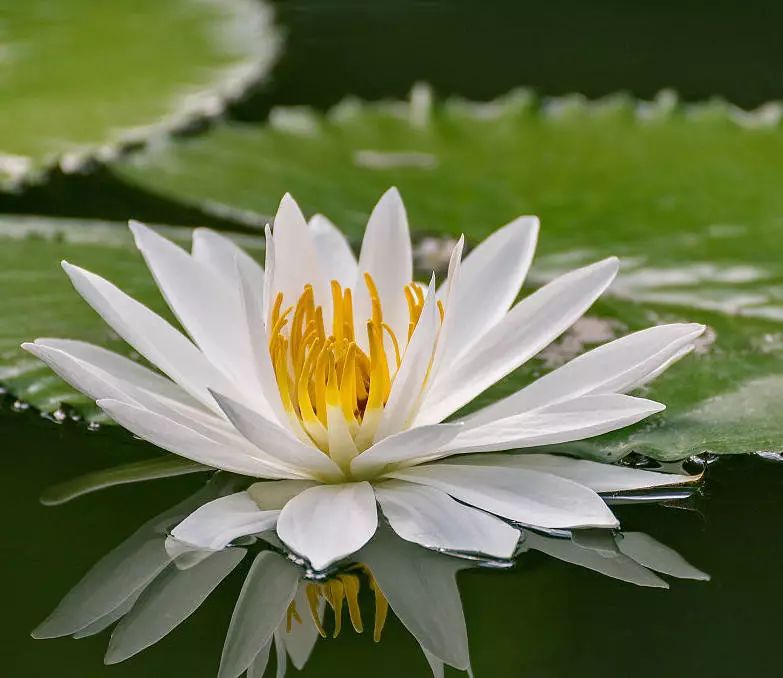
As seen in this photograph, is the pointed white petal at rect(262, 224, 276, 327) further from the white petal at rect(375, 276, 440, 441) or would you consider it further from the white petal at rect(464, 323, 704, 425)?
the white petal at rect(464, 323, 704, 425)

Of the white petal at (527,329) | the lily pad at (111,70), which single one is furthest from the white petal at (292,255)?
the lily pad at (111,70)

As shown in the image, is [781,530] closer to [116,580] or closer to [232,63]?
[116,580]

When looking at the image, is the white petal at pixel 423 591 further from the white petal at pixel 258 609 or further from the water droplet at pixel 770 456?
the water droplet at pixel 770 456

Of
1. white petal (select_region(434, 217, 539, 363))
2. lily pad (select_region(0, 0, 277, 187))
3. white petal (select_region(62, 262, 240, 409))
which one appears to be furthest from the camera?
lily pad (select_region(0, 0, 277, 187))

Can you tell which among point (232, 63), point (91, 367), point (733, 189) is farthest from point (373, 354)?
point (232, 63)

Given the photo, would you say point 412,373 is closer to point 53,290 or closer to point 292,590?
point 292,590

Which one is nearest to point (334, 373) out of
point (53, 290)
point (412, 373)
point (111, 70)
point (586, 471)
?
point (412, 373)

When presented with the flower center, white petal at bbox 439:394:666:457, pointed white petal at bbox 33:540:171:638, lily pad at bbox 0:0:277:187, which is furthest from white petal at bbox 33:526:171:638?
lily pad at bbox 0:0:277:187
